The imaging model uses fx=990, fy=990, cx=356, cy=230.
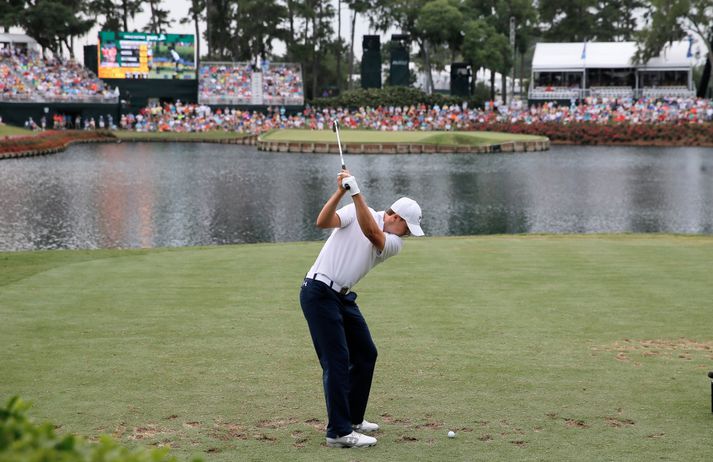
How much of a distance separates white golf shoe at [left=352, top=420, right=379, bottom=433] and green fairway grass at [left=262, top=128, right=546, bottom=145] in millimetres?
64740

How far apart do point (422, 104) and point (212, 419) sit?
8937cm

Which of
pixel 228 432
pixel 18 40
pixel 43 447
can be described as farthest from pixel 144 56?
pixel 43 447

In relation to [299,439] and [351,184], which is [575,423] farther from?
[351,184]

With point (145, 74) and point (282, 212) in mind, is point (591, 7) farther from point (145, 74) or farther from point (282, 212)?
point (282, 212)

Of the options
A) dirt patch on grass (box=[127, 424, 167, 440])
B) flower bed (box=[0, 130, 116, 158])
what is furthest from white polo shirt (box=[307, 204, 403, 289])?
flower bed (box=[0, 130, 116, 158])

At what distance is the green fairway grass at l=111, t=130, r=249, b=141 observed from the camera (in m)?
82.5

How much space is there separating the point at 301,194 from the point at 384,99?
181ft

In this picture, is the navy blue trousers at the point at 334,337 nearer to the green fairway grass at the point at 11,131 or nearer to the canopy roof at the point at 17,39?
the green fairway grass at the point at 11,131

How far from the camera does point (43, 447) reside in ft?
9.37

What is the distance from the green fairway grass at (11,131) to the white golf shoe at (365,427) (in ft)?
229

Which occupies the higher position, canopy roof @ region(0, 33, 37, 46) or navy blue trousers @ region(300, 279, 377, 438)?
canopy roof @ region(0, 33, 37, 46)

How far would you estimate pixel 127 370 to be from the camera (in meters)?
9.54

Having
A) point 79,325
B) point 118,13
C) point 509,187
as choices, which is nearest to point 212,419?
point 79,325

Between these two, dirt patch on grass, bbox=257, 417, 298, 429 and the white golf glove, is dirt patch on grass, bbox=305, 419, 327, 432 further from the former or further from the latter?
the white golf glove
